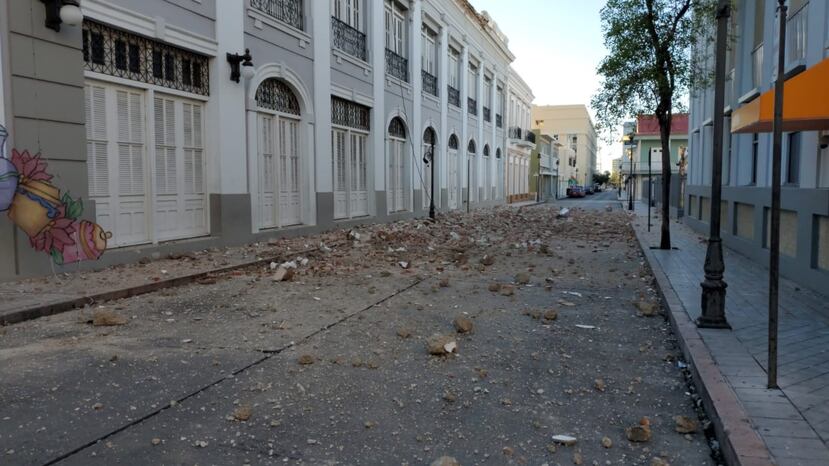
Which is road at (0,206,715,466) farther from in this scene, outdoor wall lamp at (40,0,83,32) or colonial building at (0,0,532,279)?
outdoor wall lamp at (40,0,83,32)

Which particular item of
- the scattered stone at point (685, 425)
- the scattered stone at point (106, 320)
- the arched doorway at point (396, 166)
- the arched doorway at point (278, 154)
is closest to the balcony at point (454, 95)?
the arched doorway at point (396, 166)

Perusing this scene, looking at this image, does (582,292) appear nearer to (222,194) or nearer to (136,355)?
(136,355)

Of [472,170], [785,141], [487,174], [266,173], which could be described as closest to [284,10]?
[266,173]

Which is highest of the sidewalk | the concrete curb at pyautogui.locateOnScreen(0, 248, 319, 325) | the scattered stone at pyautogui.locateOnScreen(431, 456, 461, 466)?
the concrete curb at pyautogui.locateOnScreen(0, 248, 319, 325)

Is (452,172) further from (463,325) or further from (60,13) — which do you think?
(463,325)

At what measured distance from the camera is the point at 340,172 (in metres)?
19.0

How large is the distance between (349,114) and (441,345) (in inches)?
579

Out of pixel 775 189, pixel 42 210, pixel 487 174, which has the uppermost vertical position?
pixel 487 174

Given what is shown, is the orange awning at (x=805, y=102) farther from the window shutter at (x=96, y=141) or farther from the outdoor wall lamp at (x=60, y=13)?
the window shutter at (x=96, y=141)

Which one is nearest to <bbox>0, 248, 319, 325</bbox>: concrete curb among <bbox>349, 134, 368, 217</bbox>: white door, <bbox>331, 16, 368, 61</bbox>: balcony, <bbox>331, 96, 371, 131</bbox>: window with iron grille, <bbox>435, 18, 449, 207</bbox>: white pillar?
<bbox>331, 96, 371, 131</bbox>: window with iron grille

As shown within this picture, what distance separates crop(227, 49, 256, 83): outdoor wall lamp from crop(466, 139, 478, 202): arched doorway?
21970mm

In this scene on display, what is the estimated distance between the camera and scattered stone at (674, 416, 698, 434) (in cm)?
406

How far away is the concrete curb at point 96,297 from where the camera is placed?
22.6 feet

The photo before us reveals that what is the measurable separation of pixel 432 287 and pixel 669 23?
833 cm
